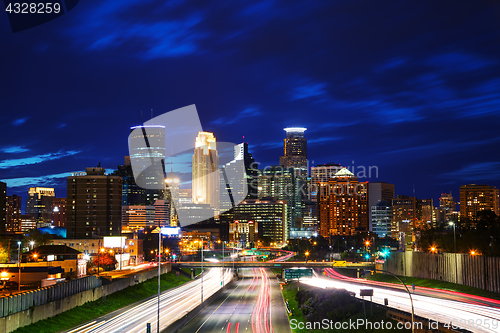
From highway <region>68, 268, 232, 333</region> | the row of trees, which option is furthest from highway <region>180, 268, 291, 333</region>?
the row of trees

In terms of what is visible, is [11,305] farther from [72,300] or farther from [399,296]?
[399,296]

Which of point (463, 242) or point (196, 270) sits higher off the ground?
point (463, 242)

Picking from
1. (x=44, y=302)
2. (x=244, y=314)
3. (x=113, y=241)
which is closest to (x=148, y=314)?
(x=244, y=314)

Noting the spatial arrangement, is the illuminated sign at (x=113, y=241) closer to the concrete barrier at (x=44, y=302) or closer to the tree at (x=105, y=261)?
the tree at (x=105, y=261)

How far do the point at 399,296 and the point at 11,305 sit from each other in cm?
5454

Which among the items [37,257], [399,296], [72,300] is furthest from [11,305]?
[37,257]

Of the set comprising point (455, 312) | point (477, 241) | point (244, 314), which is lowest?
point (244, 314)

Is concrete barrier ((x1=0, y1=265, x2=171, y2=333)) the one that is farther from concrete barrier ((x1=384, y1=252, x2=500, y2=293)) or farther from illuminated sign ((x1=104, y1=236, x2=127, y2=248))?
illuminated sign ((x1=104, y1=236, x2=127, y2=248))

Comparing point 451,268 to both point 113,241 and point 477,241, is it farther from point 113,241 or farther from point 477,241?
point 113,241

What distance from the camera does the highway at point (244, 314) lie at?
6281cm

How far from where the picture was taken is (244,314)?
245ft

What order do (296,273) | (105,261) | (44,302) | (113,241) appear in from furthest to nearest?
(113,241) < (105,261) < (296,273) < (44,302)

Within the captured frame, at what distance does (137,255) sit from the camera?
18275 cm

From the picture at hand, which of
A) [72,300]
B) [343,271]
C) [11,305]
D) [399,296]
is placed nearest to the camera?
[11,305]
